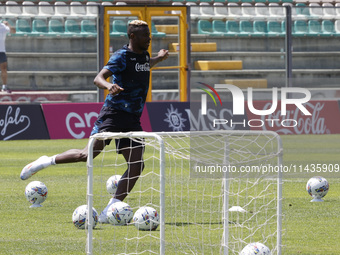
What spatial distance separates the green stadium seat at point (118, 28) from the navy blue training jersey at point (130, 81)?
1386cm

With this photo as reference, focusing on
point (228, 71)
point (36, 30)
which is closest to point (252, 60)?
point (228, 71)

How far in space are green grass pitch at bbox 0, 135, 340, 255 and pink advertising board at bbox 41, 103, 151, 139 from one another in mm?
4677

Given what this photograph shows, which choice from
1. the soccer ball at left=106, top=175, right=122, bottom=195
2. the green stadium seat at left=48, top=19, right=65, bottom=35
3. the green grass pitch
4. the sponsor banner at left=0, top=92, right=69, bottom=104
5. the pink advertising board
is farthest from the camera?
the green stadium seat at left=48, top=19, right=65, bottom=35

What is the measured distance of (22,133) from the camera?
1983 centimetres

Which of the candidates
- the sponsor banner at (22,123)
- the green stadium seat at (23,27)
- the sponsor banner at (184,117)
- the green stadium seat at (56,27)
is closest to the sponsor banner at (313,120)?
the sponsor banner at (184,117)

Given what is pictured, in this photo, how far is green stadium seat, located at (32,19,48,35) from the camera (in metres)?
21.8

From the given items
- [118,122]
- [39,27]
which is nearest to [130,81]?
[118,122]

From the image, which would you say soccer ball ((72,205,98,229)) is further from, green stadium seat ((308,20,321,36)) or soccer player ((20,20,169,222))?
green stadium seat ((308,20,321,36))

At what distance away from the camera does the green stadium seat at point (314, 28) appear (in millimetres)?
24703

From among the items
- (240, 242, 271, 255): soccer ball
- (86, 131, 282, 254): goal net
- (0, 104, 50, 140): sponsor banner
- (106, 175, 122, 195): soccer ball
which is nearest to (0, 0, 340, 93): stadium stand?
(0, 104, 50, 140): sponsor banner

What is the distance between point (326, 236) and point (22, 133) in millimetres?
13135

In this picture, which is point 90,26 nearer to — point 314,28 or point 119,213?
point 314,28

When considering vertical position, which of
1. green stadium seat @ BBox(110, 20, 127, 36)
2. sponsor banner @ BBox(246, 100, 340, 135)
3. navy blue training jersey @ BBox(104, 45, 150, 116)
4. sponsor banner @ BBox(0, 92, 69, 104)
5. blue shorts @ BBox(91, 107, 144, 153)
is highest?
green stadium seat @ BBox(110, 20, 127, 36)

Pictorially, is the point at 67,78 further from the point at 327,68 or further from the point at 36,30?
the point at 327,68
